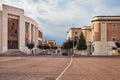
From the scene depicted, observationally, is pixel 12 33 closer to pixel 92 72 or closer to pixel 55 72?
pixel 92 72

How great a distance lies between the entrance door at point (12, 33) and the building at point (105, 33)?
28.6 meters

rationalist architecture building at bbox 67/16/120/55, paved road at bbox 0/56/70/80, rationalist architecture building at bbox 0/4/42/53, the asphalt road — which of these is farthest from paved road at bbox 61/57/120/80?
rationalist architecture building at bbox 0/4/42/53

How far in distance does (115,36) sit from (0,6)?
40197mm

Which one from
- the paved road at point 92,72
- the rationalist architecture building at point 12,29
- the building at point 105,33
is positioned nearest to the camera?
the paved road at point 92,72

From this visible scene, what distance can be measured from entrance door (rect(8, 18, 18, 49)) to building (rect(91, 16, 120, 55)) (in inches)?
1128

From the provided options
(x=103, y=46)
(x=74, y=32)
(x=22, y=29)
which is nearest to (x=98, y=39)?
(x=103, y=46)

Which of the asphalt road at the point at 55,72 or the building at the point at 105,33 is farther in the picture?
the building at the point at 105,33

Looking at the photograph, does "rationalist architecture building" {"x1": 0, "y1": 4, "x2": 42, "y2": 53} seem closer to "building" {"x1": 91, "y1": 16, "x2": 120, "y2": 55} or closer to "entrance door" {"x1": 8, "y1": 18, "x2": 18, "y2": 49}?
"entrance door" {"x1": 8, "y1": 18, "x2": 18, "y2": 49}

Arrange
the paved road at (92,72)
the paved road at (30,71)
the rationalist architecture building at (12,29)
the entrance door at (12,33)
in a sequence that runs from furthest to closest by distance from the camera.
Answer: the entrance door at (12,33)
the rationalist architecture building at (12,29)
the paved road at (92,72)
the paved road at (30,71)

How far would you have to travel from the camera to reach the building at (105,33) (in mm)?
101688

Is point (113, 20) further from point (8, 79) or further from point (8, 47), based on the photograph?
point (8, 79)

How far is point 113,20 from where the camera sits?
336 ft

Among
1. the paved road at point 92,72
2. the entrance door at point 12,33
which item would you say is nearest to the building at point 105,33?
the entrance door at point 12,33

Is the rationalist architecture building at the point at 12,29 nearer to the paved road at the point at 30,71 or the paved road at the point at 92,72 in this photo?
the paved road at the point at 30,71
